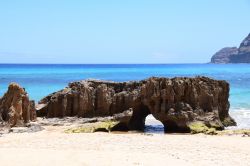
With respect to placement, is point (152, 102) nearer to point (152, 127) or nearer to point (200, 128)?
point (152, 127)

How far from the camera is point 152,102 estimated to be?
29.3 m

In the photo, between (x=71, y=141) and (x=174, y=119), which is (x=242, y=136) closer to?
(x=174, y=119)

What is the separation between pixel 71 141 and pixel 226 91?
11.6 m

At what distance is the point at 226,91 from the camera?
31047 millimetres

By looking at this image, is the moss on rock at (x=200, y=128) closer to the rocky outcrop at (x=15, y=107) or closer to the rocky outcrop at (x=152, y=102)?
the rocky outcrop at (x=152, y=102)

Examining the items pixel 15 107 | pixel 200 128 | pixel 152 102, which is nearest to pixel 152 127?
pixel 152 102

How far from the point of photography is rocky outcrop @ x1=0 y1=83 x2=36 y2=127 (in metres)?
27.5

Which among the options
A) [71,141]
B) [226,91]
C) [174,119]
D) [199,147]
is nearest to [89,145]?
[71,141]

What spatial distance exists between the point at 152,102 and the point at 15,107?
7.59 meters

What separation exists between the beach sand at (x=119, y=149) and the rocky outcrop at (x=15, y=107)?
1699 millimetres

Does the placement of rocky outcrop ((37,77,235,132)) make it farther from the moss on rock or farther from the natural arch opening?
the natural arch opening

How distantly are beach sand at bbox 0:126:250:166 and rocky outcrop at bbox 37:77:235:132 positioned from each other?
2249 mm

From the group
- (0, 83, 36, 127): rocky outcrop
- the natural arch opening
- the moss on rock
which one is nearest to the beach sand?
the moss on rock

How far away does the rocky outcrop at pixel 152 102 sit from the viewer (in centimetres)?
2877
